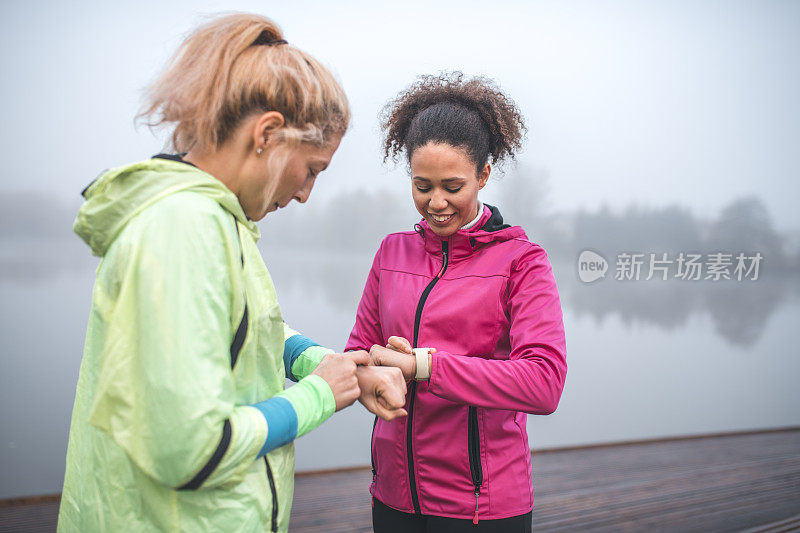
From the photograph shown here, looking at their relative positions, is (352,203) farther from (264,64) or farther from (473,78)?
(264,64)

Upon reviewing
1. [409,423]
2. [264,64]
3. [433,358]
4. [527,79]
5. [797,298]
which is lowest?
[797,298]

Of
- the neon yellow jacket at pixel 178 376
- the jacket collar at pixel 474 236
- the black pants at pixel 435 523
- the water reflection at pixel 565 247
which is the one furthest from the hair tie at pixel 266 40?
the water reflection at pixel 565 247

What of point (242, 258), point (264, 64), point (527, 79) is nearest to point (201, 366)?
point (242, 258)

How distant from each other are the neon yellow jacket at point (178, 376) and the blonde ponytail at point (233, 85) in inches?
3.4

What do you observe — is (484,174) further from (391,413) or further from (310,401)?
(310,401)

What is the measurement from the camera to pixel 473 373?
1043 mm

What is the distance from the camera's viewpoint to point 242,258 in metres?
0.77

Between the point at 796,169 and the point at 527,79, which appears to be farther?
the point at 796,169

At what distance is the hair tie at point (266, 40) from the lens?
82cm

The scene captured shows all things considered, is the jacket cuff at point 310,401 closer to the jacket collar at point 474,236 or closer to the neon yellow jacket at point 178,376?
the neon yellow jacket at point 178,376

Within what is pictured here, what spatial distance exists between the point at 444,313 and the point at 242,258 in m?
0.52

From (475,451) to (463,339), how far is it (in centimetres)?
22

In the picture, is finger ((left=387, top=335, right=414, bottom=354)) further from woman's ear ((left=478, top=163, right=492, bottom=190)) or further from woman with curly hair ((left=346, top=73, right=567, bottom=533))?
woman's ear ((left=478, top=163, right=492, bottom=190))

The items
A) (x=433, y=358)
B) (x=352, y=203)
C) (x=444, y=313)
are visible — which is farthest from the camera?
(x=352, y=203)
